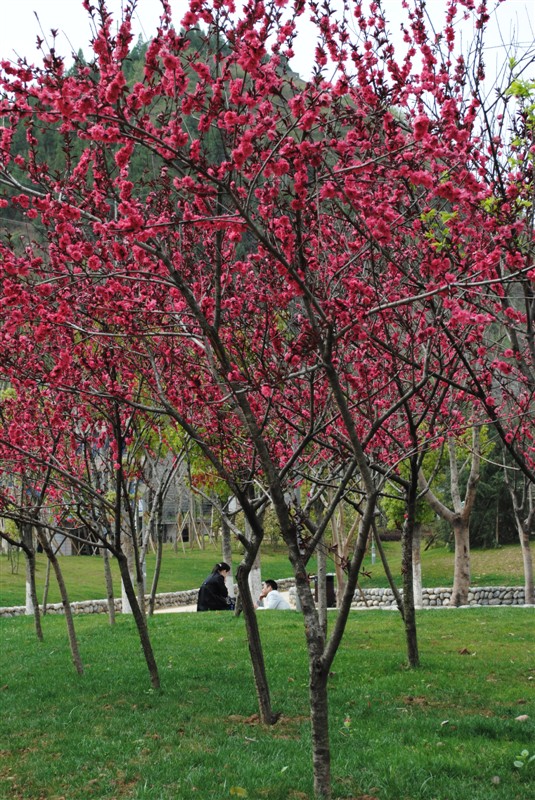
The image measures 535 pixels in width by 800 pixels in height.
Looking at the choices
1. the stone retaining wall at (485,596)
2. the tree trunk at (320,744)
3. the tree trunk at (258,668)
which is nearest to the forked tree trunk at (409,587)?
the tree trunk at (258,668)

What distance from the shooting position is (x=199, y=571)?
3195 centimetres

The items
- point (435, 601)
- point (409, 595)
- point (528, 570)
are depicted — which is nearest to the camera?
point (409, 595)

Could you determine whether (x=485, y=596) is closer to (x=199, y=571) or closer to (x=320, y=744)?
→ (x=199, y=571)

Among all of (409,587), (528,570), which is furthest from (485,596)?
(409,587)

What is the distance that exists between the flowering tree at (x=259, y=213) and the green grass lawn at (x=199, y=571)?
1718 centimetres

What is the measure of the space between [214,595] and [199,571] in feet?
52.9

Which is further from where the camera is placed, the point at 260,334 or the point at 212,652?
the point at 212,652

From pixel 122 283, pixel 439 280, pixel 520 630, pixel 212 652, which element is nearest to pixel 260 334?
pixel 122 283

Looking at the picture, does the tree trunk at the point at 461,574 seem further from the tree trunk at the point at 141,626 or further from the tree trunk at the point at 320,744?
the tree trunk at the point at 320,744

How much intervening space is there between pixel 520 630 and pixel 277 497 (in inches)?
349

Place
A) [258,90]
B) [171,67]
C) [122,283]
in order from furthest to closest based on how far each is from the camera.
→ 1. [122,283]
2. [258,90]
3. [171,67]

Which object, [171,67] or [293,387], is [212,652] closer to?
[293,387]

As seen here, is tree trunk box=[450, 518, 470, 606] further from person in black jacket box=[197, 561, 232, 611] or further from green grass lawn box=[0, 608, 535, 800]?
green grass lawn box=[0, 608, 535, 800]

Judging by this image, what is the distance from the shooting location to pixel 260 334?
6.11 metres
